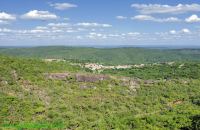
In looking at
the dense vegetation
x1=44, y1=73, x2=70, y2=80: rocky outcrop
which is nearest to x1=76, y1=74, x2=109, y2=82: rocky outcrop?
the dense vegetation

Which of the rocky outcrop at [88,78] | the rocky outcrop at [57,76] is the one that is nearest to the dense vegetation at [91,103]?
the rocky outcrop at [57,76]

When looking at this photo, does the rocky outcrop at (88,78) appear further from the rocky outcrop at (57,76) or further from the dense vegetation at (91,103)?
the rocky outcrop at (57,76)

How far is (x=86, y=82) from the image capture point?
86.2m

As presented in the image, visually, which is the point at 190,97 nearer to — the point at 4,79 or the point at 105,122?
the point at 105,122

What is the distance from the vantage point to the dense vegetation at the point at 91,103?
54.0 metres

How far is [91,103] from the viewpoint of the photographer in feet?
234

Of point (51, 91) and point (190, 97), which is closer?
point (51, 91)

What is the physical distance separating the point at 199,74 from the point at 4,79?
3358 inches

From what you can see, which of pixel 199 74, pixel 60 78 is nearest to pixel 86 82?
pixel 60 78

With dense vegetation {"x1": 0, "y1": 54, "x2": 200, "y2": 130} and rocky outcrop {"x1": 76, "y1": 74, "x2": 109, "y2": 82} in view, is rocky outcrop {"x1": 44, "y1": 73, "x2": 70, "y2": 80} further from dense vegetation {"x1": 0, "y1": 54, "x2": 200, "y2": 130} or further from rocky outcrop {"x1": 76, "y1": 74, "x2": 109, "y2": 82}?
rocky outcrop {"x1": 76, "y1": 74, "x2": 109, "y2": 82}

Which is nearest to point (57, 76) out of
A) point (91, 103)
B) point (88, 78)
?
point (88, 78)

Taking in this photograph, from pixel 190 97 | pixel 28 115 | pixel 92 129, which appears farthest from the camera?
pixel 190 97

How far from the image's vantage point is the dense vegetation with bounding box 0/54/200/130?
53969mm

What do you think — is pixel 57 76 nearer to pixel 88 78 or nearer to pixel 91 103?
pixel 88 78
